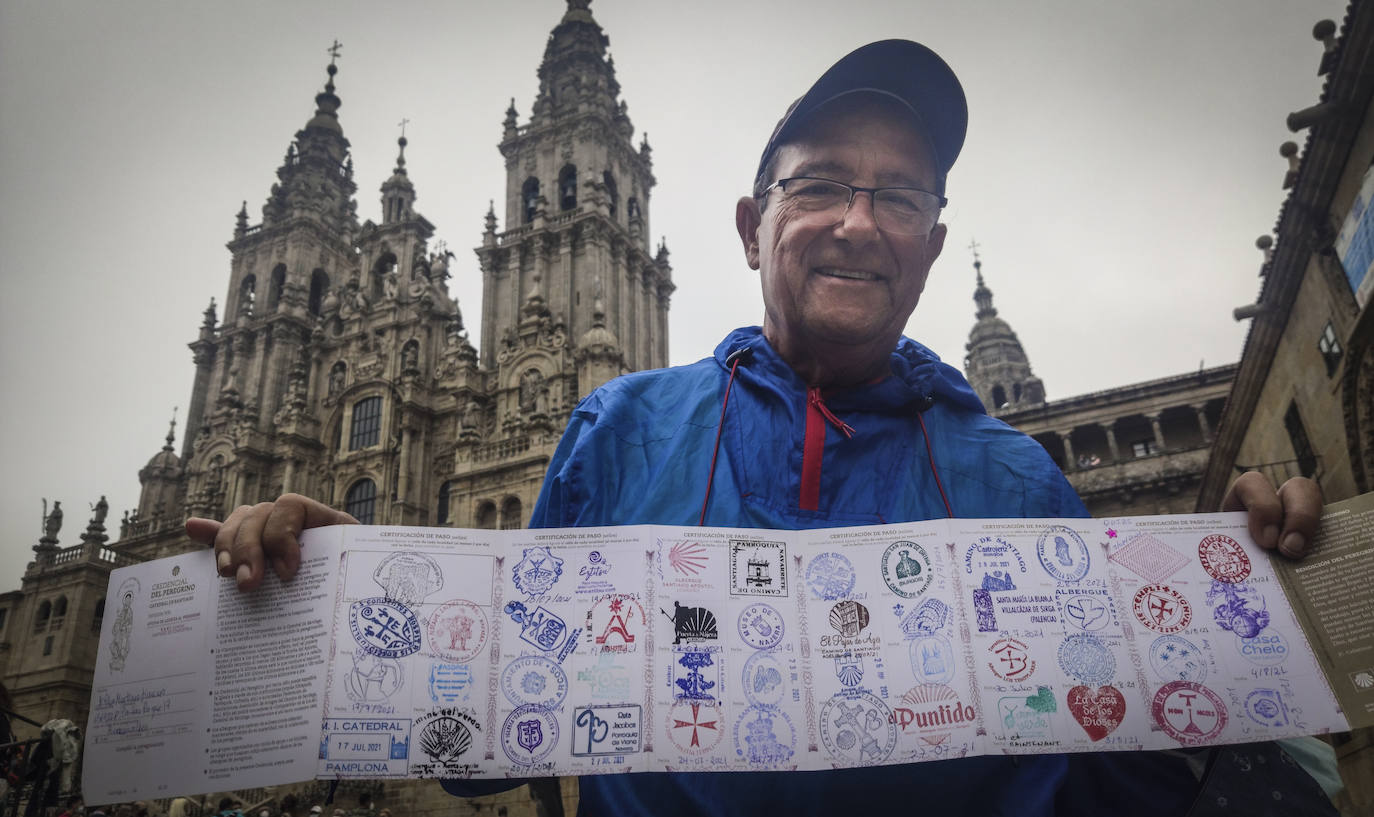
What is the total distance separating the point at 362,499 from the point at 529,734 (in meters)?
34.6

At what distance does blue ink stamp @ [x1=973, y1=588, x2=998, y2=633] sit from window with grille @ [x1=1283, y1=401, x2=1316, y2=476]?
40.7 feet

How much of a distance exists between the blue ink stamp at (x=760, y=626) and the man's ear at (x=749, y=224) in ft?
5.68

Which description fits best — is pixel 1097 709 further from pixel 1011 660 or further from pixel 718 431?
pixel 718 431

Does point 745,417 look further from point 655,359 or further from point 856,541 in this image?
point 655,359

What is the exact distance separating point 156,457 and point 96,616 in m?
9.05

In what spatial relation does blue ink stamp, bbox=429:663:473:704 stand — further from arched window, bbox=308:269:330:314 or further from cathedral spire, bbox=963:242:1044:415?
arched window, bbox=308:269:330:314

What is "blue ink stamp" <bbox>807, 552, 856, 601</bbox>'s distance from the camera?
2.90 m

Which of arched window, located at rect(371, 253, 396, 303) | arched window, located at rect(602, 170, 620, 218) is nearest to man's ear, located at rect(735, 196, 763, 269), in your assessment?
arched window, located at rect(602, 170, 620, 218)

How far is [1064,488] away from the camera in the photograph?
3439 mm

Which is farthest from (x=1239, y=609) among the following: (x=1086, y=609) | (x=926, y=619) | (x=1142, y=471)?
(x=1142, y=471)

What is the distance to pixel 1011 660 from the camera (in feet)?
9.34

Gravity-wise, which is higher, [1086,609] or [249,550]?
[249,550]

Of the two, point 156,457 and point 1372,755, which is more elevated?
point 156,457

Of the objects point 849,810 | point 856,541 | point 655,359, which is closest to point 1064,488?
point 856,541
